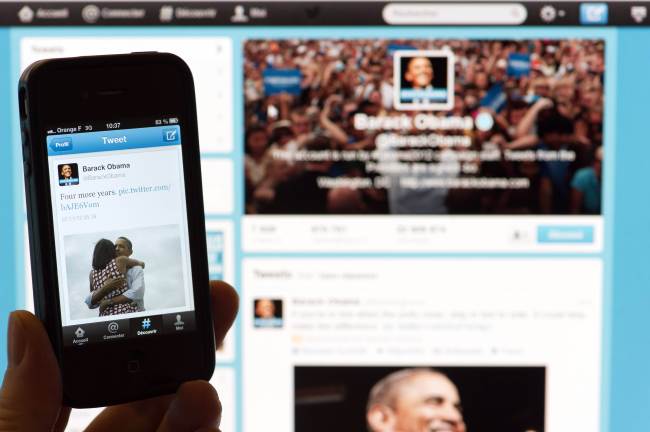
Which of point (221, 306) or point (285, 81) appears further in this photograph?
point (285, 81)

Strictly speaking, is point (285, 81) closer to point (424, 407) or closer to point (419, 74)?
point (419, 74)

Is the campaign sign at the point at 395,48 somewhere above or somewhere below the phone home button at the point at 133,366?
above

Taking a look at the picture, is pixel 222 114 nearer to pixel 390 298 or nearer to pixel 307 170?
pixel 307 170

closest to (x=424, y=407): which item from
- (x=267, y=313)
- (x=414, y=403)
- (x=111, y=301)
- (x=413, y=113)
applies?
(x=414, y=403)

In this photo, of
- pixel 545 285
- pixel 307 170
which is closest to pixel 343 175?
pixel 307 170

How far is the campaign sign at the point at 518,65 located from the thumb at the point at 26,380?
55cm

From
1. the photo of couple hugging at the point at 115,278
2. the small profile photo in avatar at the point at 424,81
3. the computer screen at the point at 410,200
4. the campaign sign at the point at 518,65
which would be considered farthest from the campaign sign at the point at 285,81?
the photo of couple hugging at the point at 115,278

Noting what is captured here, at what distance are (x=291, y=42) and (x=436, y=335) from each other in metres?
0.35

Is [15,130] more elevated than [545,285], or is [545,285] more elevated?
[15,130]

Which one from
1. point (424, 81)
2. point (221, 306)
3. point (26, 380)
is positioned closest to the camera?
point (26, 380)

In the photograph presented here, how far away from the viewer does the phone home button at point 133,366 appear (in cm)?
63

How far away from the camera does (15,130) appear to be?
915 millimetres

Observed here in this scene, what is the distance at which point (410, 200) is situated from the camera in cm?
90

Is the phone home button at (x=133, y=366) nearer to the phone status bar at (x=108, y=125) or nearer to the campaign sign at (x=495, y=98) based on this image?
the phone status bar at (x=108, y=125)
